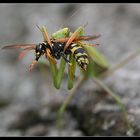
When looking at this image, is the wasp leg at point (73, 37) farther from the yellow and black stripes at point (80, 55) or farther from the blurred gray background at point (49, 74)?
the blurred gray background at point (49, 74)

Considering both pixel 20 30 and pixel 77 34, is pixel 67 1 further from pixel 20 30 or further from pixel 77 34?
pixel 77 34

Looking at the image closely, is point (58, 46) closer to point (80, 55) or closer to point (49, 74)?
point (80, 55)

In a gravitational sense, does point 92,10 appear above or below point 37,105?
above

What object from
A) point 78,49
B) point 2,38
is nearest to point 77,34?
point 78,49

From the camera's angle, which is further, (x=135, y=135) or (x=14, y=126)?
(x=14, y=126)

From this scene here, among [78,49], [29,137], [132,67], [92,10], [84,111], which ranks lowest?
[29,137]

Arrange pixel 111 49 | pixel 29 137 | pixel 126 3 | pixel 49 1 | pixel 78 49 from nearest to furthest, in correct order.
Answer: pixel 78 49, pixel 29 137, pixel 111 49, pixel 126 3, pixel 49 1

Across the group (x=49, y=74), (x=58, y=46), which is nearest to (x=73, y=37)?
(x=58, y=46)

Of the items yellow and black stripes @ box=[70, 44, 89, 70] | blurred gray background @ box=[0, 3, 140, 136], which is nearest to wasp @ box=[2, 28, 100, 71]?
yellow and black stripes @ box=[70, 44, 89, 70]
